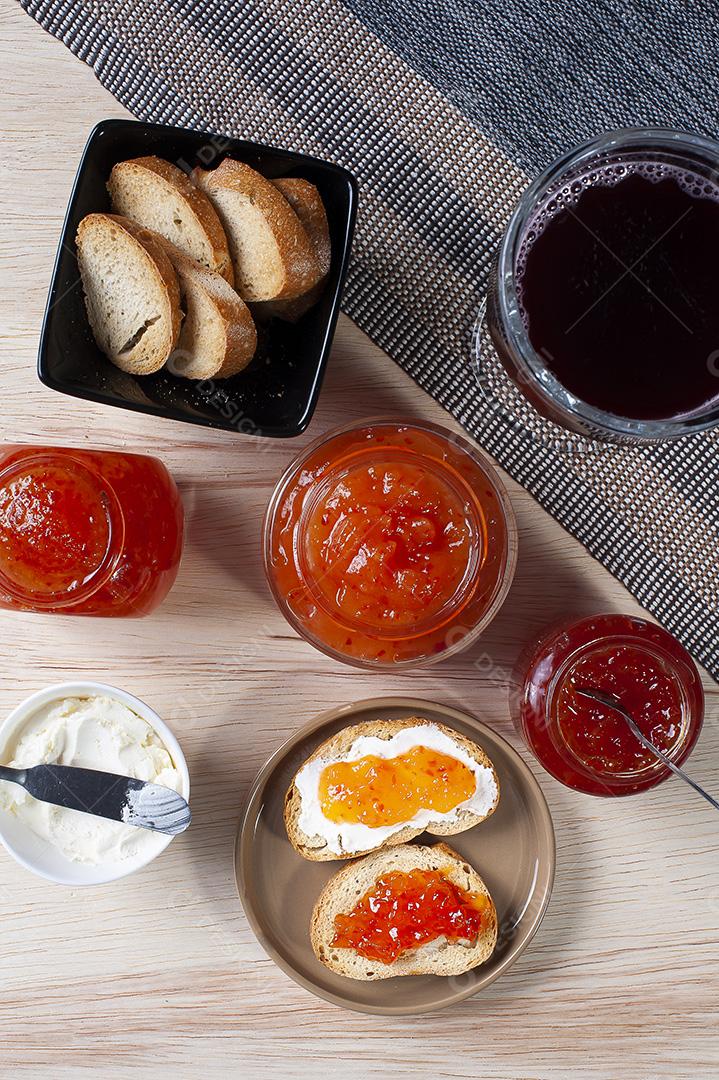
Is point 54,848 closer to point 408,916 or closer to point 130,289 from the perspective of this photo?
point 408,916

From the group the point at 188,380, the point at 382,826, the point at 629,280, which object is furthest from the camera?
the point at 382,826

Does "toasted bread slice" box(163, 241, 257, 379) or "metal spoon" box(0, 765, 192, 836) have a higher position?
"toasted bread slice" box(163, 241, 257, 379)

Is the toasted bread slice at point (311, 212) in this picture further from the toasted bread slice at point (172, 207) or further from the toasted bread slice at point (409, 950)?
the toasted bread slice at point (409, 950)

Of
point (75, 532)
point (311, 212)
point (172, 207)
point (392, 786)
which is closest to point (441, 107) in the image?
point (311, 212)

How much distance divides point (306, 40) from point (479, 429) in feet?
1.74

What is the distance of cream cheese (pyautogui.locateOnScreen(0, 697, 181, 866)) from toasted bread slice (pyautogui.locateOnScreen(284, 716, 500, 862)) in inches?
6.1

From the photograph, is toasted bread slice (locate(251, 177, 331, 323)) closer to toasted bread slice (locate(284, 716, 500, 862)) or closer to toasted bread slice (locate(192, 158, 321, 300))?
toasted bread slice (locate(192, 158, 321, 300))

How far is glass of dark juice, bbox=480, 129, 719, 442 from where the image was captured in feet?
3.10

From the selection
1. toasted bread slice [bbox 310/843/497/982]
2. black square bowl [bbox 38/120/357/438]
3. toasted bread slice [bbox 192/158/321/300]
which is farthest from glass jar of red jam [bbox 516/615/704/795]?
toasted bread slice [bbox 192/158/321/300]

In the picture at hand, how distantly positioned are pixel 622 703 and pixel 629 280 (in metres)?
0.48

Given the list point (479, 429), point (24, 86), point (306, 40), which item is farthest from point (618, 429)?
point (24, 86)

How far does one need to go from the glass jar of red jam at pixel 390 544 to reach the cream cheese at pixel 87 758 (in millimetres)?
248

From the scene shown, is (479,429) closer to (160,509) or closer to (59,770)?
(160,509)

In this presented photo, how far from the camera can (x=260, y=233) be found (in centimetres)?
101
